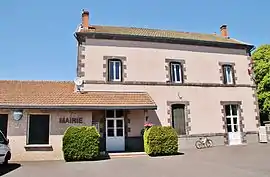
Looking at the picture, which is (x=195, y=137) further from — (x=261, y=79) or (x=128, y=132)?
(x=261, y=79)

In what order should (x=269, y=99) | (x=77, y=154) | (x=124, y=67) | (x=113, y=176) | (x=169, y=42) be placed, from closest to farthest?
(x=113, y=176) → (x=77, y=154) → (x=124, y=67) → (x=169, y=42) → (x=269, y=99)

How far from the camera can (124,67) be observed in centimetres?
1513

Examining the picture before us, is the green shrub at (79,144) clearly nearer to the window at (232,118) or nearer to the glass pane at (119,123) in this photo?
the glass pane at (119,123)

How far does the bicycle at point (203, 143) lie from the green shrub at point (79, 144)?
651 cm

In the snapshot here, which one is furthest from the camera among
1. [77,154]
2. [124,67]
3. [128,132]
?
[124,67]

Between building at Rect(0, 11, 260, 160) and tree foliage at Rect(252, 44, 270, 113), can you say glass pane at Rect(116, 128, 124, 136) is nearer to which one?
building at Rect(0, 11, 260, 160)

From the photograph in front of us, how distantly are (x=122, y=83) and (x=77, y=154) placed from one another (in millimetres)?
5299

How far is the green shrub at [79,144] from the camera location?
10.8 metres

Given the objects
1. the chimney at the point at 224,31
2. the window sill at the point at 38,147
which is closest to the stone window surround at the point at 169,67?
the chimney at the point at 224,31

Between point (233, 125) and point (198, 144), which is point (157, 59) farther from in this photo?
point (233, 125)

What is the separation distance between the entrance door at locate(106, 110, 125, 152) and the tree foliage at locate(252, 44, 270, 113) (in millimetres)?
16232

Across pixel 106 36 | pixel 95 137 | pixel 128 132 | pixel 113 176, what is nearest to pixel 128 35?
pixel 106 36

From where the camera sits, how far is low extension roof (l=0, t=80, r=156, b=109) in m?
11.9

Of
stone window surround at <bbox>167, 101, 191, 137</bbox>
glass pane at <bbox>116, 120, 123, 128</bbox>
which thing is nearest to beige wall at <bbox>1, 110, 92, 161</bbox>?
glass pane at <bbox>116, 120, 123, 128</bbox>
